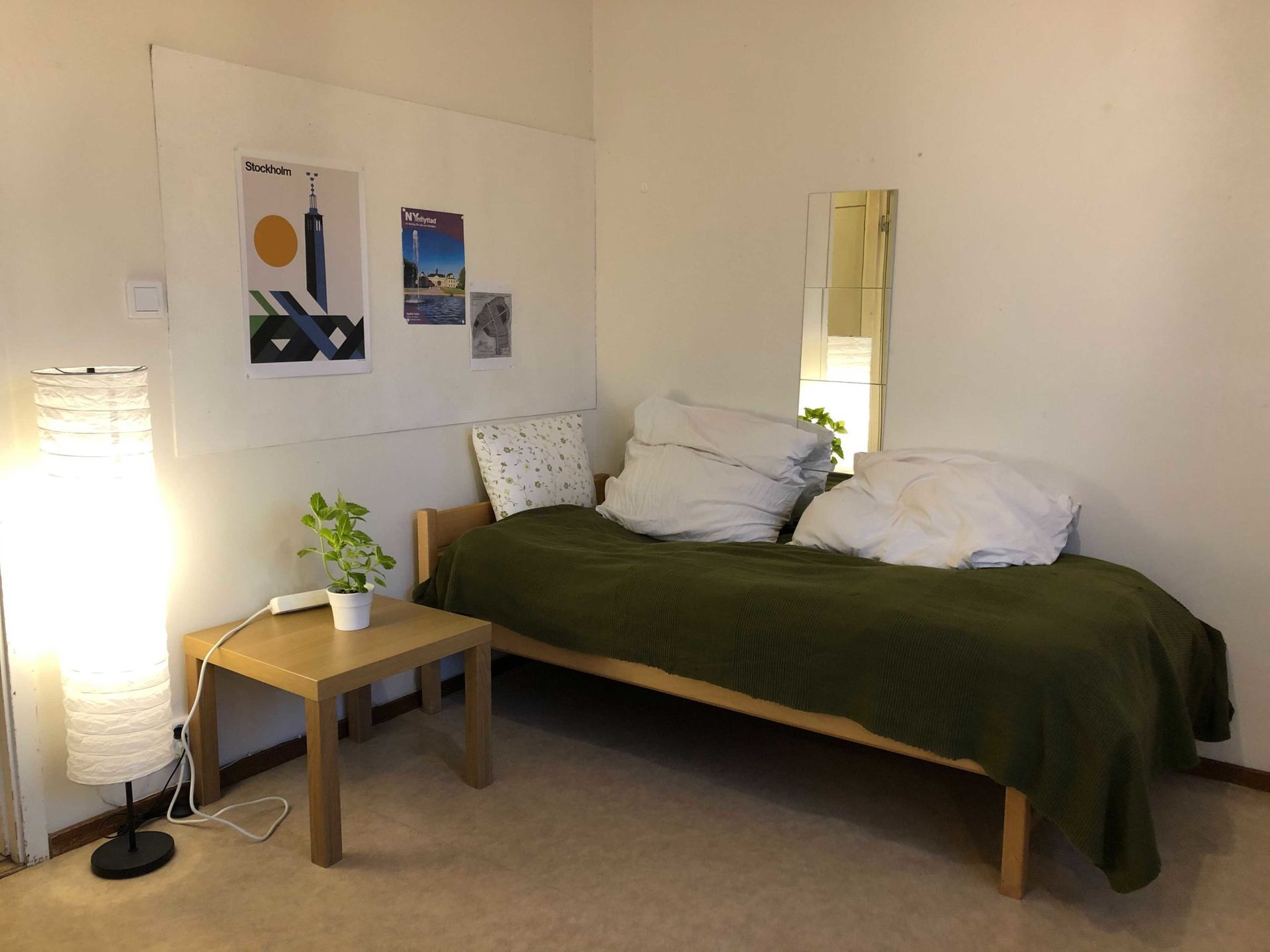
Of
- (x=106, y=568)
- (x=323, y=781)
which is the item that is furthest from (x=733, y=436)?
(x=106, y=568)

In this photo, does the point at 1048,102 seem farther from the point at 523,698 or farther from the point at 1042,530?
the point at 523,698

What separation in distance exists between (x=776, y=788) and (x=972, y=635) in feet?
2.72

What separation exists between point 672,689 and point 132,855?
1392 mm

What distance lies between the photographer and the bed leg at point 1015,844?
224cm

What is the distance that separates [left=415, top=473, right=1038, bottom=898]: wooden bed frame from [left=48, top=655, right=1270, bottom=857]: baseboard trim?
0.14m

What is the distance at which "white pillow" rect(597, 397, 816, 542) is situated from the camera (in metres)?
3.30

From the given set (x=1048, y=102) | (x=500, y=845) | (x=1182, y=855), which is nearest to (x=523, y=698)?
(x=500, y=845)

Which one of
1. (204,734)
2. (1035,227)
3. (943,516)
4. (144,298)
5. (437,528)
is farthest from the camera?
(437,528)

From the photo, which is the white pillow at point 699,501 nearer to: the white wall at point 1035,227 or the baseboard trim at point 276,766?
the white wall at point 1035,227

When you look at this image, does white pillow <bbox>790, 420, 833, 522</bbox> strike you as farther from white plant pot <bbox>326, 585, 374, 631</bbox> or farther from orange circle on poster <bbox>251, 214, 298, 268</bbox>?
orange circle on poster <bbox>251, 214, 298, 268</bbox>

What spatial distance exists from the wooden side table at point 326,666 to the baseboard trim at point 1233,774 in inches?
80.6

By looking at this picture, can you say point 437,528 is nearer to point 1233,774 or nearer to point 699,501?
point 699,501

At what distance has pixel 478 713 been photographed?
277cm

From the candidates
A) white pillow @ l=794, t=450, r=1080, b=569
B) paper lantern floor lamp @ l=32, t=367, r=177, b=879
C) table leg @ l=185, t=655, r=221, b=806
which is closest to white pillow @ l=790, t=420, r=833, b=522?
white pillow @ l=794, t=450, r=1080, b=569
